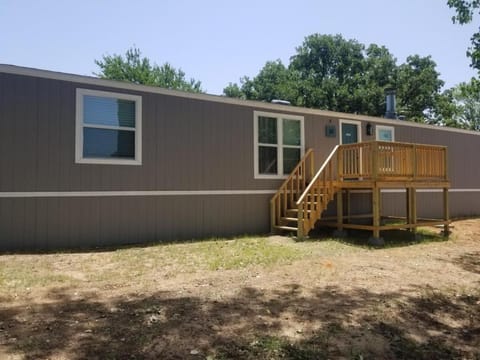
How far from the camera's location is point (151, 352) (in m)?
2.79

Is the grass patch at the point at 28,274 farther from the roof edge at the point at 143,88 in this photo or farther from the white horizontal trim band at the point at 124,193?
the roof edge at the point at 143,88

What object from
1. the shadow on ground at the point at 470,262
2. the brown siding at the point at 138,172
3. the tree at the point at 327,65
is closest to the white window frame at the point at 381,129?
the brown siding at the point at 138,172

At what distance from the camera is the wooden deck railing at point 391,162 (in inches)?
320

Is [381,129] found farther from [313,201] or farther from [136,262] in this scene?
[136,262]

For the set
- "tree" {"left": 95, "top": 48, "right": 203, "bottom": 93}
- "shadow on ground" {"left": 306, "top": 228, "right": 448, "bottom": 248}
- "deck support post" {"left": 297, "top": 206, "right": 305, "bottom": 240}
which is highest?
"tree" {"left": 95, "top": 48, "right": 203, "bottom": 93}

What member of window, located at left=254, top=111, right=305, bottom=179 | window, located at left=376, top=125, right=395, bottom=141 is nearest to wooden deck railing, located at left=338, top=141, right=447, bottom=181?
window, located at left=254, top=111, right=305, bottom=179

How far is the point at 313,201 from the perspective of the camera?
8398 millimetres

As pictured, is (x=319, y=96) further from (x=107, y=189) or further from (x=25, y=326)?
(x=25, y=326)

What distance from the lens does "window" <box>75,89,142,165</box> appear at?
6981 millimetres

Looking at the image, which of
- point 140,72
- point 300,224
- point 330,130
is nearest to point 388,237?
point 300,224

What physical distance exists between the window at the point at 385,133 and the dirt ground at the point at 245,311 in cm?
588

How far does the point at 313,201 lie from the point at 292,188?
0.95 metres

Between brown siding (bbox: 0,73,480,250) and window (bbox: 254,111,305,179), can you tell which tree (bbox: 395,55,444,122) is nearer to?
brown siding (bbox: 0,73,480,250)

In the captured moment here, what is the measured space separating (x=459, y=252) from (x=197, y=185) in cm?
523
